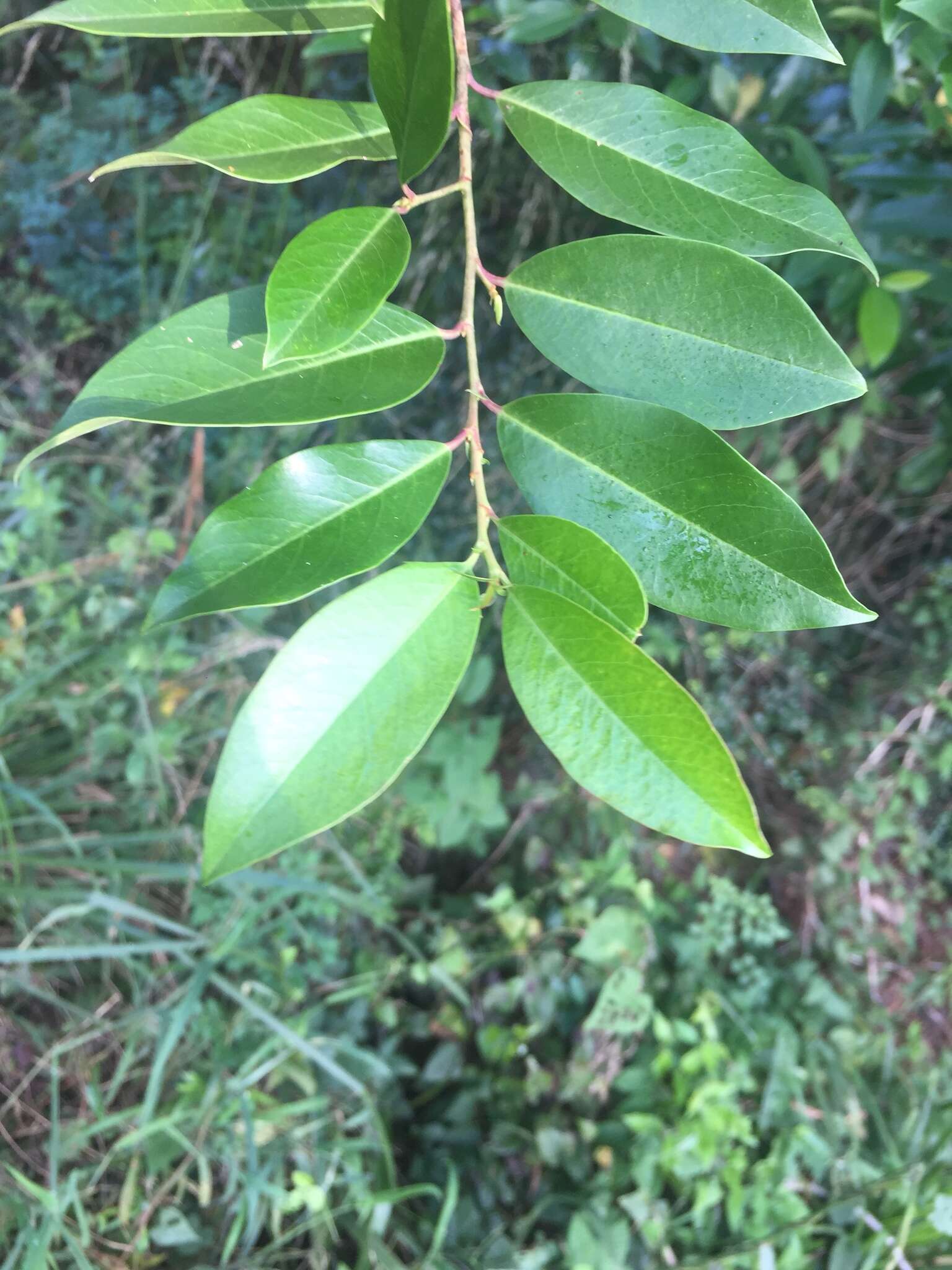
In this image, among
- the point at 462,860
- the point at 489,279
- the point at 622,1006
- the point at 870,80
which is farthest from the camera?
the point at 462,860

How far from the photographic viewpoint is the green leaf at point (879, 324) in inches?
38.9

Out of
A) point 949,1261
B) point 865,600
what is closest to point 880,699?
point 865,600

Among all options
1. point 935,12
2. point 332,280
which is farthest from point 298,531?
point 935,12

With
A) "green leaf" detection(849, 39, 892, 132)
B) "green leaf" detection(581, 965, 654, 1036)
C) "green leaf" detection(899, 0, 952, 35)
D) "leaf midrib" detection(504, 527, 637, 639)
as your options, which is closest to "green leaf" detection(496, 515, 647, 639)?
"leaf midrib" detection(504, 527, 637, 639)

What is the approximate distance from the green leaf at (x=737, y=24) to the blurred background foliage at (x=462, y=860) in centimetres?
51

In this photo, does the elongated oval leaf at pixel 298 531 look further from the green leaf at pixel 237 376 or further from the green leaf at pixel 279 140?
the green leaf at pixel 279 140

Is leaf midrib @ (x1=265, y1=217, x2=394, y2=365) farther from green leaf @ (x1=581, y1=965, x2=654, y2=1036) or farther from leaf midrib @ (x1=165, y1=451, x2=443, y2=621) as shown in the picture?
green leaf @ (x1=581, y1=965, x2=654, y2=1036)

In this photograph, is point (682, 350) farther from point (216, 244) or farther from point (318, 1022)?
point (216, 244)

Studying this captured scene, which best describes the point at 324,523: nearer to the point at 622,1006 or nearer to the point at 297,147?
the point at 297,147

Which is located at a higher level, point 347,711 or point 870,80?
point 870,80

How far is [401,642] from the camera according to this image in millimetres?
420

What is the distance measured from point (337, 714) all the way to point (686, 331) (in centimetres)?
27

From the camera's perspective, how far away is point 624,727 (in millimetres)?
387

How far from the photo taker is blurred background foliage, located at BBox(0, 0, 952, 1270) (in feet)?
3.96
